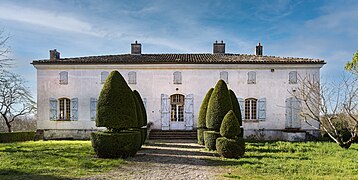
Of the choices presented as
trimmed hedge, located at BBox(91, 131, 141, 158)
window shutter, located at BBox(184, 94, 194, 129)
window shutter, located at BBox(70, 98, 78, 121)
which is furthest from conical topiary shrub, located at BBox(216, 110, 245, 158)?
window shutter, located at BBox(70, 98, 78, 121)

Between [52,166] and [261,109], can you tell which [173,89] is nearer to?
[261,109]

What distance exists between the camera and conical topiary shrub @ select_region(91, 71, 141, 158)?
34.2ft

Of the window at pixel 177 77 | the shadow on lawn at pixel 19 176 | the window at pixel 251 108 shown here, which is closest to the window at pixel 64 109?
the window at pixel 177 77

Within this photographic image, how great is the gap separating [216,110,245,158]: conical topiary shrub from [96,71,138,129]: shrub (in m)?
3.36

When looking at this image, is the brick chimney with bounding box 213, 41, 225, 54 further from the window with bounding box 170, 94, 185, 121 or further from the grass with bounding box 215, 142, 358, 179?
the grass with bounding box 215, 142, 358, 179

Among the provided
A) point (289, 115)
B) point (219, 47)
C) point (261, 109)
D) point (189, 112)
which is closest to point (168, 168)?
point (189, 112)

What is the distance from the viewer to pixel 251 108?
19953 millimetres

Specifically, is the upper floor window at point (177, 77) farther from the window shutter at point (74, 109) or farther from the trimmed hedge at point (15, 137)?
the trimmed hedge at point (15, 137)

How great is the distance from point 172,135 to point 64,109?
7.66 m

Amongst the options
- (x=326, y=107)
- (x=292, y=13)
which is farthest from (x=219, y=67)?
(x=292, y=13)

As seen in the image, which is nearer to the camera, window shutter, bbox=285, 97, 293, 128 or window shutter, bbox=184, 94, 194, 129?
window shutter, bbox=285, 97, 293, 128

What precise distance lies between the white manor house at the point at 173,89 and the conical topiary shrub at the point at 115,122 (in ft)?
28.6

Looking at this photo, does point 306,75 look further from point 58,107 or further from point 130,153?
point 58,107

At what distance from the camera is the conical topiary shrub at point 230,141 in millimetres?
10727
